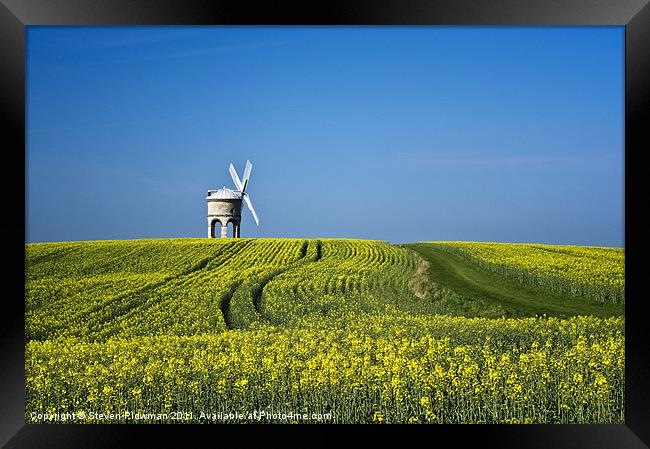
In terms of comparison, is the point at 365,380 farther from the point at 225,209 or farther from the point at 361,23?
the point at 225,209

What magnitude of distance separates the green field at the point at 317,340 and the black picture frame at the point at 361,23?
0.57 metres

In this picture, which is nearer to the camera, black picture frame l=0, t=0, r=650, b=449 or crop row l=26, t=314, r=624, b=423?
black picture frame l=0, t=0, r=650, b=449

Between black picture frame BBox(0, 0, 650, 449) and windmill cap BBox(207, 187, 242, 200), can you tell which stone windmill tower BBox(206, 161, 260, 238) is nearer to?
windmill cap BBox(207, 187, 242, 200)

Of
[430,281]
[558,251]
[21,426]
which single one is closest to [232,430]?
[21,426]

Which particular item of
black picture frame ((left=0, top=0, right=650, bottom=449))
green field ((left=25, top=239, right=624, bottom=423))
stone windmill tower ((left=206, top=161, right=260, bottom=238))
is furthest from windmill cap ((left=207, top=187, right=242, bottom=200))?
black picture frame ((left=0, top=0, right=650, bottom=449))

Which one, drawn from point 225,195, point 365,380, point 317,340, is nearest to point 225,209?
point 225,195

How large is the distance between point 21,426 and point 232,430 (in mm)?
2433

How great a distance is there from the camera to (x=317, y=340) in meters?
9.31

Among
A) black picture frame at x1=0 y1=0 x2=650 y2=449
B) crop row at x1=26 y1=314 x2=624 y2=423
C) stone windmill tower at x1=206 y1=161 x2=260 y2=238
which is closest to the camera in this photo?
black picture frame at x1=0 y1=0 x2=650 y2=449

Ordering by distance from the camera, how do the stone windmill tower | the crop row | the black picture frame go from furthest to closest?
the stone windmill tower
the crop row
the black picture frame

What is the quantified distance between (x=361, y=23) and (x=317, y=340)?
5.18m

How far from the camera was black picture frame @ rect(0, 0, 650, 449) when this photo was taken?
20.2 ft

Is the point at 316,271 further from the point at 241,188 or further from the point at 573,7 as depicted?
the point at 241,188

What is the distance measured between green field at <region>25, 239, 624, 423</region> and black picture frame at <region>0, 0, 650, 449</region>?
57 cm
